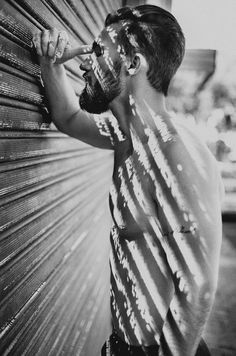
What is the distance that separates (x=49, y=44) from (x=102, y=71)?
0.47 m

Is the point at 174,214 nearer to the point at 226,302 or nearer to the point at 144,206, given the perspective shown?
the point at 144,206

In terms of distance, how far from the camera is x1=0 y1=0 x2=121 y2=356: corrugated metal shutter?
1.37 metres

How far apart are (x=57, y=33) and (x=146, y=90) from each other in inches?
26.6

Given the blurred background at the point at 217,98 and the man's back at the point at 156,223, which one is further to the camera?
the blurred background at the point at 217,98

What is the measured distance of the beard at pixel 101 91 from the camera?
2.07 meters

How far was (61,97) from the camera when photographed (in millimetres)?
2029

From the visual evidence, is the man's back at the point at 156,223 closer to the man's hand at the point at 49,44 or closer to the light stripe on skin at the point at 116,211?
the light stripe on skin at the point at 116,211

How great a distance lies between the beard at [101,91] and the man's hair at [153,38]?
0.63 ft

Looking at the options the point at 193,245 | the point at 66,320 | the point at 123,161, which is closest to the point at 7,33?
the point at 123,161

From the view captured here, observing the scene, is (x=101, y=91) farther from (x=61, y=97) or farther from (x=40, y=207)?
(x=40, y=207)

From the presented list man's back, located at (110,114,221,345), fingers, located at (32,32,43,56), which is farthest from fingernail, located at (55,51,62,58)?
man's back, located at (110,114,221,345)

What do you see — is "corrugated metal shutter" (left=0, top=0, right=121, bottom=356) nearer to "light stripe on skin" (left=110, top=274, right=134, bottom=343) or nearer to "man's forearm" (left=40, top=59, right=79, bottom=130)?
"man's forearm" (left=40, top=59, right=79, bottom=130)

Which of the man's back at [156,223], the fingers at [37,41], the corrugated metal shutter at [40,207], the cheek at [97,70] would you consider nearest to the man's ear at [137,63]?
the cheek at [97,70]

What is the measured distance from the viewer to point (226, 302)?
6.05m
